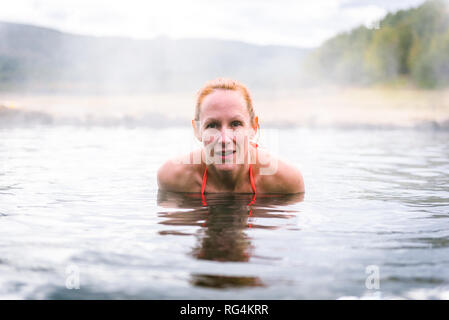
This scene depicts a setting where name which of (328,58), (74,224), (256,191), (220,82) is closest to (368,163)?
(256,191)

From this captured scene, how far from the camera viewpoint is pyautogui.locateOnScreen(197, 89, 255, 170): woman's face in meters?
4.52

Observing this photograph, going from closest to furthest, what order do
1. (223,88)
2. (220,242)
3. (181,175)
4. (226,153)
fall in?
(220,242)
(226,153)
(223,88)
(181,175)

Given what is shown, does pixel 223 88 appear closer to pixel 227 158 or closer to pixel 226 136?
pixel 226 136

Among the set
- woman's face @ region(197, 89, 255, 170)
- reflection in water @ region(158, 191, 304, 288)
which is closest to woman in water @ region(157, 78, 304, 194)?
woman's face @ region(197, 89, 255, 170)

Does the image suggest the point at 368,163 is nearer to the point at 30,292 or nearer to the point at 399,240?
the point at 399,240

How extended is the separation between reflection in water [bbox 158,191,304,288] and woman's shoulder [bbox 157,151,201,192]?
12 centimetres

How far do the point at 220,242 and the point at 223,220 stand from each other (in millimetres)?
742

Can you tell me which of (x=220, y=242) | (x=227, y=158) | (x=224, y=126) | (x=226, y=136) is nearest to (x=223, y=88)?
(x=224, y=126)

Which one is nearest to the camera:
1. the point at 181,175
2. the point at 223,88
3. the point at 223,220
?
the point at 223,220

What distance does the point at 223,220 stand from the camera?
13.1ft

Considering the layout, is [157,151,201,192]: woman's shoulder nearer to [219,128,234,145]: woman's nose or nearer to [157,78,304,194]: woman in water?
[157,78,304,194]: woman in water

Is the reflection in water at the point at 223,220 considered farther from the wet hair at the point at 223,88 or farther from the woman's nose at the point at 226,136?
the wet hair at the point at 223,88

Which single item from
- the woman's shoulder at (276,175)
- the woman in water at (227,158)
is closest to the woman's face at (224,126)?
the woman in water at (227,158)
